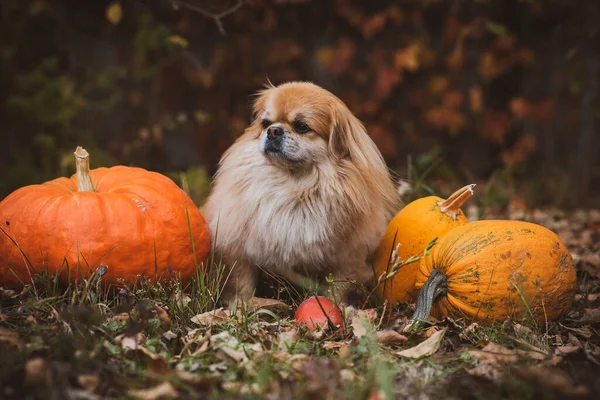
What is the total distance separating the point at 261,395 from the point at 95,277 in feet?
3.22

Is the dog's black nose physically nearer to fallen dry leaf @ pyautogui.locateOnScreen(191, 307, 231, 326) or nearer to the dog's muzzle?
the dog's muzzle

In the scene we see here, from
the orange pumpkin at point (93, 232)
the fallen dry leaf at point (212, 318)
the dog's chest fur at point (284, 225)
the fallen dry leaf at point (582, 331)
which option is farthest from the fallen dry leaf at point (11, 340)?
the fallen dry leaf at point (582, 331)

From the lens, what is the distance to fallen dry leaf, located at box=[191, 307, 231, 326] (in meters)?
2.20

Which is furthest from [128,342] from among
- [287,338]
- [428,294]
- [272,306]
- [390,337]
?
[428,294]

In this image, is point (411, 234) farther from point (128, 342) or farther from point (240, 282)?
point (128, 342)

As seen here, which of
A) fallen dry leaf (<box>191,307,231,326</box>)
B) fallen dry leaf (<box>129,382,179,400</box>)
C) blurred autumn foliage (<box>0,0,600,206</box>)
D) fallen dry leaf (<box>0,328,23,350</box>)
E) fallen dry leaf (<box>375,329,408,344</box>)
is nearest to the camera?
fallen dry leaf (<box>129,382,179,400</box>)

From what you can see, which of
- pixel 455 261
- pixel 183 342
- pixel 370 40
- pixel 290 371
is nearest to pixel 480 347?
pixel 455 261

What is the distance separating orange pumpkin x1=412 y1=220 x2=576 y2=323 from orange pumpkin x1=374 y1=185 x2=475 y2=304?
9.0 inches

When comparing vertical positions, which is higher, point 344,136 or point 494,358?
point 344,136

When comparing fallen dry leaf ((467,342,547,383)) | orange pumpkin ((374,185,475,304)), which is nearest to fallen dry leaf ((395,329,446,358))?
fallen dry leaf ((467,342,547,383))

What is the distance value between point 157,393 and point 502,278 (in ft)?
4.35

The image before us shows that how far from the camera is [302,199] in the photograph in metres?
2.57

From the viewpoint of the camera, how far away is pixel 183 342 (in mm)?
2018

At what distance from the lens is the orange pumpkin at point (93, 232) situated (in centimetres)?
230
